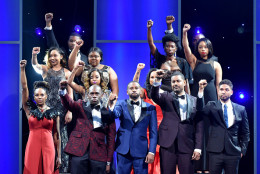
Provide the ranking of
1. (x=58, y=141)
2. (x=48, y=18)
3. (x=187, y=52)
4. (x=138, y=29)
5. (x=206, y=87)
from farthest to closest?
(x=138, y=29)
(x=48, y=18)
(x=187, y=52)
(x=206, y=87)
(x=58, y=141)

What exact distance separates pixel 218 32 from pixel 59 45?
6.80ft

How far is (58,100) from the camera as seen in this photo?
5.03 metres

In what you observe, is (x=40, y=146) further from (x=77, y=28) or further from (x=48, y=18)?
(x=77, y=28)

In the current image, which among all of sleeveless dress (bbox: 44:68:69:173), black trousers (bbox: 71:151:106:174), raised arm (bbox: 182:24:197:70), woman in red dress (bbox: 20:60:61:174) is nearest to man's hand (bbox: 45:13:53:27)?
sleeveless dress (bbox: 44:68:69:173)

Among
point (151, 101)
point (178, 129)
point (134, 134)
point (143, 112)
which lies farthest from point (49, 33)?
point (178, 129)

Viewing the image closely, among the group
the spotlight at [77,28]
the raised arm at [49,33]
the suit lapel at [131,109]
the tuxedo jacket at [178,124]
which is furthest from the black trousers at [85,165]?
the spotlight at [77,28]

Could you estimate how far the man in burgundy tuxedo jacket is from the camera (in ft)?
13.9

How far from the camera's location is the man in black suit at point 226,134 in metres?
4.40

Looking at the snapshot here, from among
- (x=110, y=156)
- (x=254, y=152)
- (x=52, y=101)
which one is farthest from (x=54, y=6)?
(x=254, y=152)

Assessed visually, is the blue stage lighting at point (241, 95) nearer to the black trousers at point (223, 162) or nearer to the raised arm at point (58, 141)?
the black trousers at point (223, 162)

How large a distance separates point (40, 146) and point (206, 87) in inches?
79.7

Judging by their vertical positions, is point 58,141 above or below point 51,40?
below

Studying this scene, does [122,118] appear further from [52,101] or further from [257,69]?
[257,69]

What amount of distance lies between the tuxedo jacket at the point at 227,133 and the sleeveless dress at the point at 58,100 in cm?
167
